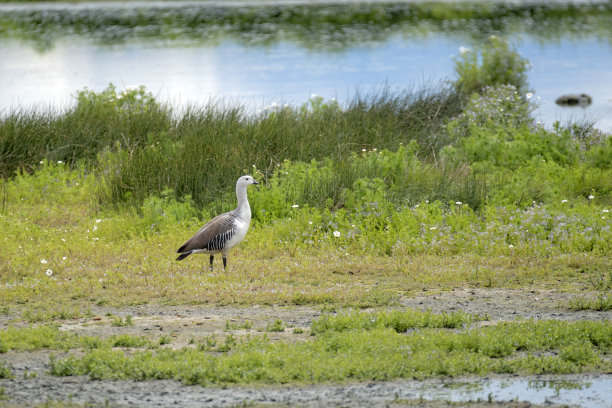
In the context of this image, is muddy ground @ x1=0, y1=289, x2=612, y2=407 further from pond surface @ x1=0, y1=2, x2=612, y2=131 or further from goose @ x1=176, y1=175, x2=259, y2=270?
pond surface @ x1=0, y1=2, x2=612, y2=131

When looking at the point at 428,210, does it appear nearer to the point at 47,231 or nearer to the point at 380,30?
the point at 47,231

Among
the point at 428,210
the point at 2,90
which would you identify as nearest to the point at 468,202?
the point at 428,210

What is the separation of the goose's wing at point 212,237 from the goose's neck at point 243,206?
312 millimetres

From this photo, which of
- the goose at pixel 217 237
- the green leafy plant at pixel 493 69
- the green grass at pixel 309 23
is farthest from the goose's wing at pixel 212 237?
the green grass at pixel 309 23

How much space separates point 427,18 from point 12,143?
108 feet

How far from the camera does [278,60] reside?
3562 centimetres

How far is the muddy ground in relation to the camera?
6.26 metres

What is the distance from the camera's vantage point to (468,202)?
1287cm

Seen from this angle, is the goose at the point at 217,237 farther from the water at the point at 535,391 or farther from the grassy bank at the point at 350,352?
the water at the point at 535,391

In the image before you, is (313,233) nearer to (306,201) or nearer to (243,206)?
(306,201)

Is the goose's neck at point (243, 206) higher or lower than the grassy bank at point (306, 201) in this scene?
higher

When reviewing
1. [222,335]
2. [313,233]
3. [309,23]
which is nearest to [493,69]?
[313,233]

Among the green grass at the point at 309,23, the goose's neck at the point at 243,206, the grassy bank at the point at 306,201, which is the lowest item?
the grassy bank at the point at 306,201

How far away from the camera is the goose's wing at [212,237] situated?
31.8 feet
